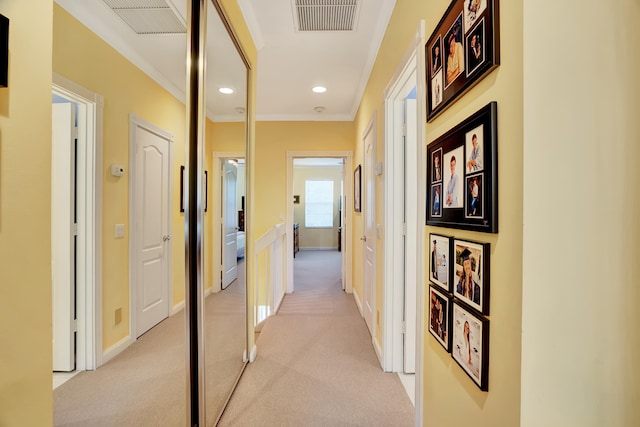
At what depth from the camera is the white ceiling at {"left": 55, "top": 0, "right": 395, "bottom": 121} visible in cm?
102

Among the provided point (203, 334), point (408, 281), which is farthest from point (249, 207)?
point (408, 281)

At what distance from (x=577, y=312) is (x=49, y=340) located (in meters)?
1.24

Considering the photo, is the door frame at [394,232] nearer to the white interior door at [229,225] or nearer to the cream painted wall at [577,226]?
the white interior door at [229,225]

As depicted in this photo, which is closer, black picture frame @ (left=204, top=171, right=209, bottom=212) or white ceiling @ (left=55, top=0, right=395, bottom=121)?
white ceiling @ (left=55, top=0, right=395, bottom=121)

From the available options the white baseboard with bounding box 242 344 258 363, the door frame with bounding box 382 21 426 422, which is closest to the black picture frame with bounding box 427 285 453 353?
the door frame with bounding box 382 21 426 422

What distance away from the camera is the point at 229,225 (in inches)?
89.7

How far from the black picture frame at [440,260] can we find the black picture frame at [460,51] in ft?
1.63

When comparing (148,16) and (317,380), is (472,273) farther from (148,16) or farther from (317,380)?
(317,380)

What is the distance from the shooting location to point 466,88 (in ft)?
3.43

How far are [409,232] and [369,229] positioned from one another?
0.95m

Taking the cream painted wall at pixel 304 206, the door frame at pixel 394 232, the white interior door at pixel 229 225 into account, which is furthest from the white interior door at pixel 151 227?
the cream painted wall at pixel 304 206

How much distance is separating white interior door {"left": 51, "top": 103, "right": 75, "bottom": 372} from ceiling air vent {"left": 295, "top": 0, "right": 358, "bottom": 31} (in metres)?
1.97

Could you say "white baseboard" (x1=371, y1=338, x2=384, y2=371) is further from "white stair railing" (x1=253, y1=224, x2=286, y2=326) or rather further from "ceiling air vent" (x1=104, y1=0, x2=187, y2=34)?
"ceiling air vent" (x1=104, y1=0, x2=187, y2=34)

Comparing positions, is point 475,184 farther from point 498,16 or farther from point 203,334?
point 203,334
